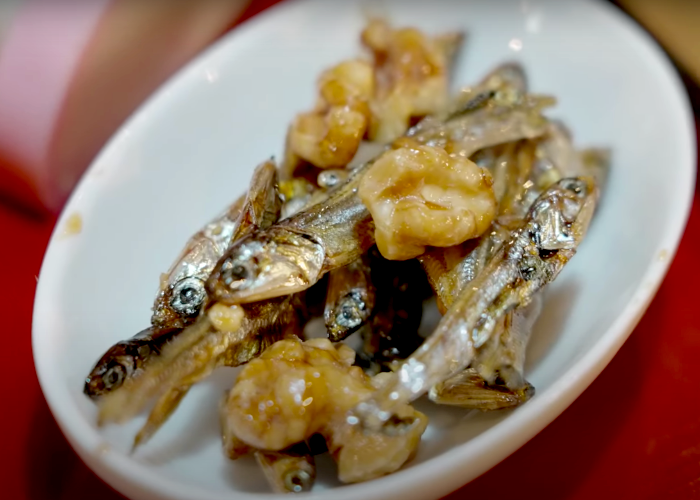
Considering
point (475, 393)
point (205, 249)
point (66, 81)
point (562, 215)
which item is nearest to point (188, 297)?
point (205, 249)

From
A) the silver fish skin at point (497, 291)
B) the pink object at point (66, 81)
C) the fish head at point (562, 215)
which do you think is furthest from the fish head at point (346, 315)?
the pink object at point (66, 81)

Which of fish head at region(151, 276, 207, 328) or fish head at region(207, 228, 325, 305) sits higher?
fish head at region(207, 228, 325, 305)

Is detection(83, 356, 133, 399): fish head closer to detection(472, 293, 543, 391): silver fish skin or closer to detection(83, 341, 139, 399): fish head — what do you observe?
detection(83, 341, 139, 399): fish head

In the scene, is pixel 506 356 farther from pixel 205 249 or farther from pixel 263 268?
pixel 205 249

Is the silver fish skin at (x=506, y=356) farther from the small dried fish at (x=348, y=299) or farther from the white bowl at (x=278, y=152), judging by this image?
the small dried fish at (x=348, y=299)

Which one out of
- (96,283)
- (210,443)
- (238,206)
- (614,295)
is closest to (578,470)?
(614,295)

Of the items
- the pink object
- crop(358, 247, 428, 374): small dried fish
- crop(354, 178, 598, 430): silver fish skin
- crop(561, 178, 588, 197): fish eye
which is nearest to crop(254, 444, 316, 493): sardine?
crop(354, 178, 598, 430): silver fish skin
